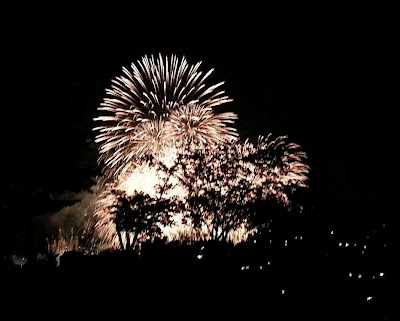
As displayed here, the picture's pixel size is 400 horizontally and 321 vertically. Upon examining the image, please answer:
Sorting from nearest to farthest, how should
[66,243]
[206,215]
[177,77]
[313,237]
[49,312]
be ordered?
[49,312]
[313,237]
[206,215]
[177,77]
[66,243]

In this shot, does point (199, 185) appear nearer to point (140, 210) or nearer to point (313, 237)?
point (140, 210)

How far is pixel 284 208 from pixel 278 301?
28.8ft

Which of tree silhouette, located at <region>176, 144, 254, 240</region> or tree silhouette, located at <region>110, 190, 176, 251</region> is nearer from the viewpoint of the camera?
tree silhouette, located at <region>110, 190, 176, 251</region>

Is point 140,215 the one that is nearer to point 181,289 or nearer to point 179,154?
point 179,154

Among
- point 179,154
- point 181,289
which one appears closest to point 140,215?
point 179,154

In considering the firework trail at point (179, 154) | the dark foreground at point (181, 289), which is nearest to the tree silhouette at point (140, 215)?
the firework trail at point (179, 154)

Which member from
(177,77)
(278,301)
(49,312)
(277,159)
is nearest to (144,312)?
(49,312)

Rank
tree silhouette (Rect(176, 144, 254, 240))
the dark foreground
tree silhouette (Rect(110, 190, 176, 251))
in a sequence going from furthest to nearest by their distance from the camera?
tree silhouette (Rect(176, 144, 254, 240)) → tree silhouette (Rect(110, 190, 176, 251)) → the dark foreground

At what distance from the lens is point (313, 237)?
12.7 meters

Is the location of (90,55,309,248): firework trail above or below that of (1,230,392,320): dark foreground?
above

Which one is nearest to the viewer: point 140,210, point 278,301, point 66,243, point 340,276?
point 278,301

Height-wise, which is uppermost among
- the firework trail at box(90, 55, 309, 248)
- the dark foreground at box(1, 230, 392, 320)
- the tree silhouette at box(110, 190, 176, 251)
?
the firework trail at box(90, 55, 309, 248)

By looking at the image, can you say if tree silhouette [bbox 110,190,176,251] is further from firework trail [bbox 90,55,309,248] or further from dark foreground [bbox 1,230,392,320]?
dark foreground [bbox 1,230,392,320]

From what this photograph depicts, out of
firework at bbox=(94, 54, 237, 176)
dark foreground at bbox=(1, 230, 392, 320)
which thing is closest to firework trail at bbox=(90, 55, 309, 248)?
firework at bbox=(94, 54, 237, 176)
